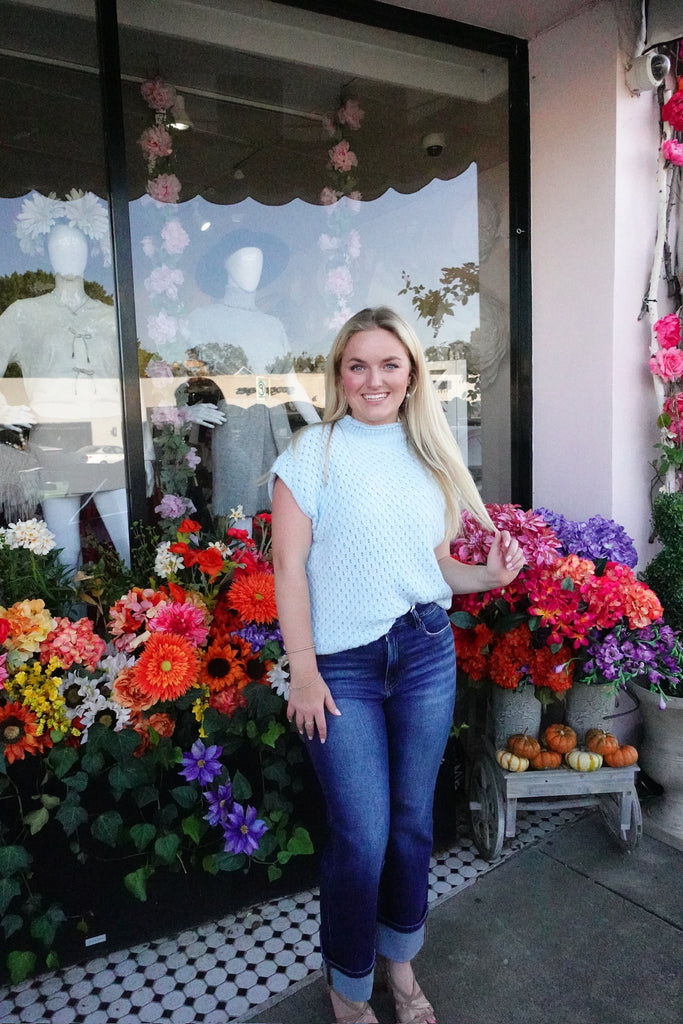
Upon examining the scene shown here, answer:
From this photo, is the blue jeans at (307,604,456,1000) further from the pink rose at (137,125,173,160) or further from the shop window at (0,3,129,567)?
the pink rose at (137,125,173,160)

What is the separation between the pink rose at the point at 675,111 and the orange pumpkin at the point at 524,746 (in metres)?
2.20

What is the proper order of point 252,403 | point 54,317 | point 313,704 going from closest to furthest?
point 313,704 → point 54,317 → point 252,403

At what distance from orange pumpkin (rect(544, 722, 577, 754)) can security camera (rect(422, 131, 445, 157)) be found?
2657 millimetres

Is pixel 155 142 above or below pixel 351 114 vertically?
below

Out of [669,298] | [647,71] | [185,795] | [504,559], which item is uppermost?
[647,71]

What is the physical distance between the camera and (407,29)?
2779 millimetres

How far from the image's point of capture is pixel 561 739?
226 cm

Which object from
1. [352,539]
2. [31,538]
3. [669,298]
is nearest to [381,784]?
[352,539]

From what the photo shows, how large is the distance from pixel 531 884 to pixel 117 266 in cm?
251

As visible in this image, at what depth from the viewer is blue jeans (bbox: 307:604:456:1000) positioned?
1.43m

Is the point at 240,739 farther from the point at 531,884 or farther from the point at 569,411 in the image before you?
the point at 569,411

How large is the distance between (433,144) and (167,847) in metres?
3.20

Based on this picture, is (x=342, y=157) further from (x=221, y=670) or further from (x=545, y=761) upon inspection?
(x=545, y=761)

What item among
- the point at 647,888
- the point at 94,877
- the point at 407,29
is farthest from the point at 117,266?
the point at 647,888
